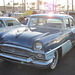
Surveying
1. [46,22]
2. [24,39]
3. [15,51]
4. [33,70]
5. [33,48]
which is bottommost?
[33,70]

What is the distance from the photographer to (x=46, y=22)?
14.9ft

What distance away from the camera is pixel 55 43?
10.8 feet

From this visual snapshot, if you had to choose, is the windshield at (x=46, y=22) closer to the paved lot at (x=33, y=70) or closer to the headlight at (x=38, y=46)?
the paved lot at (x=33, y=70)

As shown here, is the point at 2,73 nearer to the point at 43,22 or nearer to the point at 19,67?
the point at 19,67

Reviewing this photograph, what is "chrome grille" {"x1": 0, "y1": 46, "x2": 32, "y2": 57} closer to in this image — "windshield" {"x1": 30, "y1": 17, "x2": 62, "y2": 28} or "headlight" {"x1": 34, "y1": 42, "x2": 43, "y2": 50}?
"headlight" {"x1": 34, "y1": 42, "x2": 43, "y2": 50}

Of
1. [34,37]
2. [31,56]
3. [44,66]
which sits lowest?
[44,66]

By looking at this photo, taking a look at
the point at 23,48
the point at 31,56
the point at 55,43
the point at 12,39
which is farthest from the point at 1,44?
the point at 55,43

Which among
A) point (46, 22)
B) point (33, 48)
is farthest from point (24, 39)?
point (46, 22)

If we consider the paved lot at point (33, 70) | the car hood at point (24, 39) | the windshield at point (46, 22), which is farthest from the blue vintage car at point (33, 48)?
the windshield at point (46, 22)

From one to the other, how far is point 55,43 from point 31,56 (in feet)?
2.44

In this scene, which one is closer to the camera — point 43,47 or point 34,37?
point 43,47

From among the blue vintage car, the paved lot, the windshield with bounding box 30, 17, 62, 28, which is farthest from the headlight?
the windshield with bounding box 30, 17, 62, 28

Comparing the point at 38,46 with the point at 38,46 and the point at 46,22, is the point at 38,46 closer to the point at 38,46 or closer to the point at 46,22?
the point at 38,46

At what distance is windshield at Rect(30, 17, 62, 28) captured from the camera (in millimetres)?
4363
